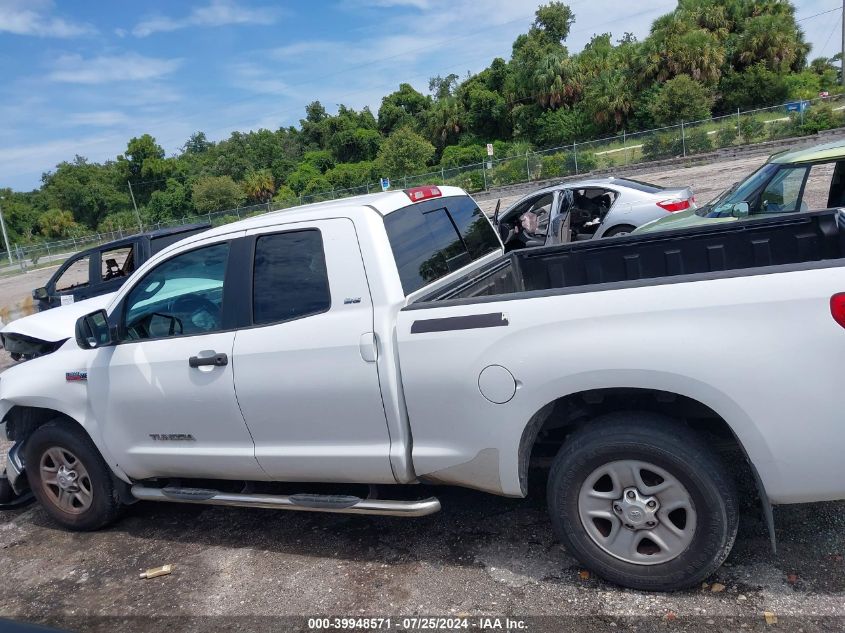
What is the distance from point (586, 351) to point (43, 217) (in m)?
82.5

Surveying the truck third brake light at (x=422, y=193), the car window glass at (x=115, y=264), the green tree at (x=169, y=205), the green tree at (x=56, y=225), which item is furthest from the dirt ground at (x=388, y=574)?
the green tree at (x=56, y=225)

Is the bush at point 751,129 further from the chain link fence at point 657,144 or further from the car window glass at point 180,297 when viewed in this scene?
the car window glass at point 180,297

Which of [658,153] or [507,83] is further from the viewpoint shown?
[507,83]

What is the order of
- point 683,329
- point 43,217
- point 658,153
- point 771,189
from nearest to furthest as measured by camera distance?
1. point 683,329
2. point 771,189
3. point 658,153
4. point 43,217

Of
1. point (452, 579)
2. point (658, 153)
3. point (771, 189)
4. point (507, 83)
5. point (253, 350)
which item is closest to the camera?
point (452, 579)

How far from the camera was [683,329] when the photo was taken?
2807 millimetres

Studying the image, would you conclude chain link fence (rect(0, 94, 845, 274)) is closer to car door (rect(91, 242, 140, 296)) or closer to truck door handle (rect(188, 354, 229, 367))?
car door (rect(91, 242, 140, 296))

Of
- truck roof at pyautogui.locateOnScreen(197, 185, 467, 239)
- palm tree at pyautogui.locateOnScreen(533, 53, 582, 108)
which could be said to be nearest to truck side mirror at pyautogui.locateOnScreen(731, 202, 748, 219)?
truck roof at pyautogui.locateOnScreen(197, 185, 467, 239)

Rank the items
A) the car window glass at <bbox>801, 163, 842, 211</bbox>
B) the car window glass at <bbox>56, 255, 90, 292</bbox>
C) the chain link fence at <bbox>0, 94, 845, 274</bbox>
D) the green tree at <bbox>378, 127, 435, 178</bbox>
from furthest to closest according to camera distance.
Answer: the green tree at <bbox>378, 127, 435, 178</bbox> < the chain link fence at <bbox>0, 94, 845, 274</bbox> < the car window glass at <bbox>56, 255, 90, 292</bbox> < the car window glass at <bbox>801, 163, 842, 211</bbox>

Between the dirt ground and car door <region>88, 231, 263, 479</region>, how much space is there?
22.1 inches

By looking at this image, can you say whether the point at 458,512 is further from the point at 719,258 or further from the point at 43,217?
the point at 43,217

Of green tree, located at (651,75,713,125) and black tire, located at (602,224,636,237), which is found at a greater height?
green tree, located at (651,75,713,125)

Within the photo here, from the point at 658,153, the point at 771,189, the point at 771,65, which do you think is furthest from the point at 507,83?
the point at 771,189

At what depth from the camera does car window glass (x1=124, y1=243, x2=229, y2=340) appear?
13.3 ft
